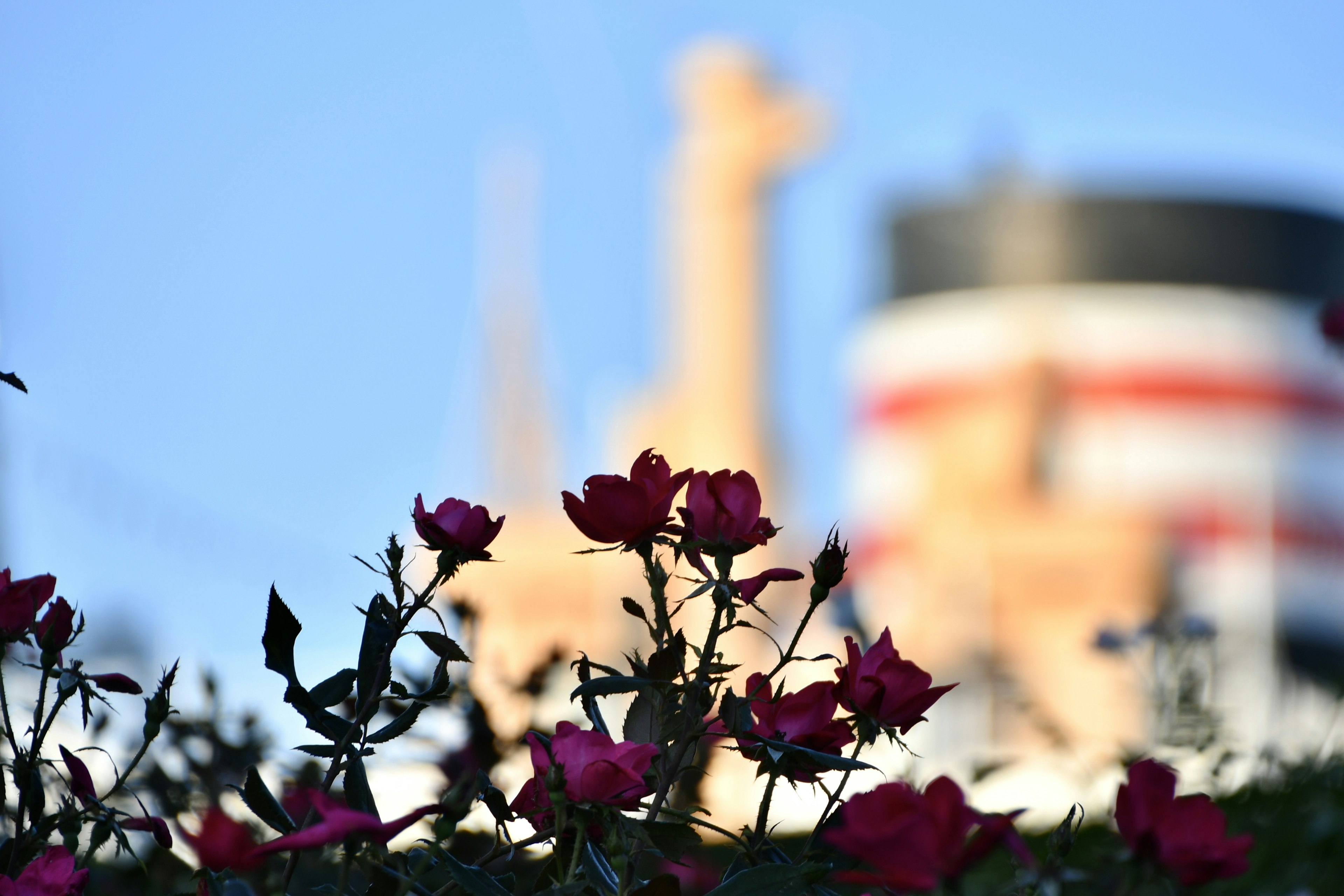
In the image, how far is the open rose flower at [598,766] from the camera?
3.35 feet

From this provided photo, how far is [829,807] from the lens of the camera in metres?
1.08

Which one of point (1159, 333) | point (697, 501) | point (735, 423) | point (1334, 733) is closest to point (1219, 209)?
point (1159, 333)

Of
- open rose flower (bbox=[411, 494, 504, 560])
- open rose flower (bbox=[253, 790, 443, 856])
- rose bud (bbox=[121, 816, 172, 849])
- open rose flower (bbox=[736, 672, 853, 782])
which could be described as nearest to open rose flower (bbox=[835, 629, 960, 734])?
open rose flower (bbox=[736, 672, 853, 782])

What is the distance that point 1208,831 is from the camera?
0.92 metres

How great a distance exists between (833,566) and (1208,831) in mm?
291

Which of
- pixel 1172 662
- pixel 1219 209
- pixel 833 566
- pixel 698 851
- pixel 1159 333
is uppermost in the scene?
pixel 1219 209

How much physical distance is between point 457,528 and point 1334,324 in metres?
1.80

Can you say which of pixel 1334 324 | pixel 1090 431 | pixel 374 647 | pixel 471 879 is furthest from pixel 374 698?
pixel 1090 431

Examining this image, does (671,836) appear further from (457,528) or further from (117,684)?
(117,684)

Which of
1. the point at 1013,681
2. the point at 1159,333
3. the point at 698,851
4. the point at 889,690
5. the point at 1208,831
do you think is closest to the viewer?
the point at 1208,831

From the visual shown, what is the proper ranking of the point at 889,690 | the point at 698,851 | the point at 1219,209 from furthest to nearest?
the point at 1219,209 → the point at 698,851 → the point at 889,690

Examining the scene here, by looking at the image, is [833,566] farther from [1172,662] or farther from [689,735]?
[1172,662]

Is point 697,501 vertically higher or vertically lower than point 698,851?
higher

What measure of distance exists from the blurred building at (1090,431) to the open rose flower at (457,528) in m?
17.0
